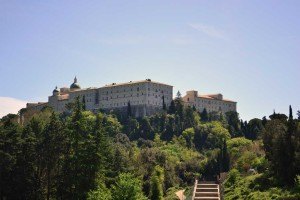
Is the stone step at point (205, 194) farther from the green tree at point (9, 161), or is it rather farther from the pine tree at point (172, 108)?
the pine tree at point (172, 108)

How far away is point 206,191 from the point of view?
1784 inches

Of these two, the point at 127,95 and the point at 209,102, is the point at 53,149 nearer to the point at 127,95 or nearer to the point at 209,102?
the point at 127,95

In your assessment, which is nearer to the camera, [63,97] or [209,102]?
[209,102]

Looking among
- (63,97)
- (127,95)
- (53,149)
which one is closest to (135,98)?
(127,95)

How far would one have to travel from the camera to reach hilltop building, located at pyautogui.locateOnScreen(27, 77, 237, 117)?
127625 millimetres

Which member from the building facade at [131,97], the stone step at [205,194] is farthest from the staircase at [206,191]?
the building facade at [131,97]

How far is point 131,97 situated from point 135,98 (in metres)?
1.31

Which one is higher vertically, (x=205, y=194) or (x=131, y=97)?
(x=131, y=97)

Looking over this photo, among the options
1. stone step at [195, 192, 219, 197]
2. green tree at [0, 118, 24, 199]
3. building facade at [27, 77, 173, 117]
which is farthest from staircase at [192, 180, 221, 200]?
building facade at [27, 77, 173, 117]

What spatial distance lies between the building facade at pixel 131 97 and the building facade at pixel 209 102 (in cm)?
784

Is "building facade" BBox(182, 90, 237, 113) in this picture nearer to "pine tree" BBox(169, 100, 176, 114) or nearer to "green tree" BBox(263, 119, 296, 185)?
"pine tree" BBox(169, 100, 176, 114)

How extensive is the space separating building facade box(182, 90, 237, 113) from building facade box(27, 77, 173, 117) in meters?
7.84

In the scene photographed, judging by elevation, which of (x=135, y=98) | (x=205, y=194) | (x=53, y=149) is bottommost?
(x=205, y=194)

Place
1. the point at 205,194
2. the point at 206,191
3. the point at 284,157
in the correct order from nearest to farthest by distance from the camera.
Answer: the point at 284,157 → the point at 205,194 → the point at 206,191
